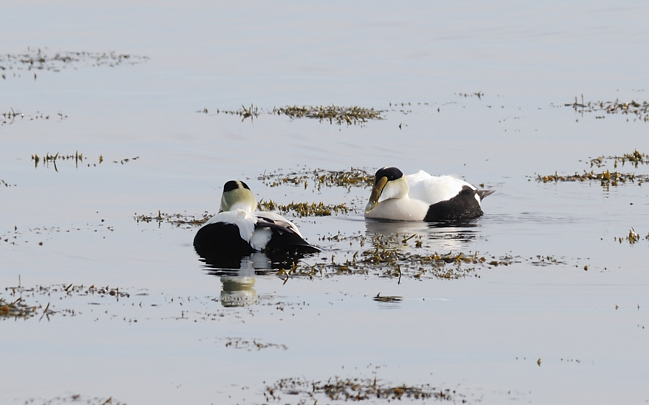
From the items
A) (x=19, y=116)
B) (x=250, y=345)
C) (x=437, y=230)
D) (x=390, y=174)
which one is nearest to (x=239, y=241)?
(x=437, y=230)

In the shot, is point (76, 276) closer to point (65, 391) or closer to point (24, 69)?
point (65, 391)

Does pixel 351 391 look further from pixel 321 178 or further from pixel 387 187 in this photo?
pixel 321 178

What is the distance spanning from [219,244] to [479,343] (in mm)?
4743

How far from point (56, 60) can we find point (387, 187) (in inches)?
870

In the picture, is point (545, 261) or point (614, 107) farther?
point (614, 107)

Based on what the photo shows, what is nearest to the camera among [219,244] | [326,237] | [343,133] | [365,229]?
[219,244]

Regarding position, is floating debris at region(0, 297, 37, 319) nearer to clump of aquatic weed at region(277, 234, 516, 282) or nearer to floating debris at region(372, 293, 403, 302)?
clump of aquatic weed at region(277, 234, 516, 282)

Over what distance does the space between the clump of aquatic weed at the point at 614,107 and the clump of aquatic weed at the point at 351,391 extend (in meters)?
18.9

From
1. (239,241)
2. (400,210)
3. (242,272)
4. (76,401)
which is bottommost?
(76,401)

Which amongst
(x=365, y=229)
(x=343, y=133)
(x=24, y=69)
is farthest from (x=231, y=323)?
(x=24, y=69)

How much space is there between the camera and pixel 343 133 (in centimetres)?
2398

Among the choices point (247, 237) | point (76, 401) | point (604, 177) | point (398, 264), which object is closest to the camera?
point (76, 401)

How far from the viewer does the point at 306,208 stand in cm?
1625

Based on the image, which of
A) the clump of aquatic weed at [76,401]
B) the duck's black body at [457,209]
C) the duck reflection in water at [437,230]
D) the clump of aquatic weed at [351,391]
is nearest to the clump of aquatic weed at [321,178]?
the duck's black body at [457,209]
